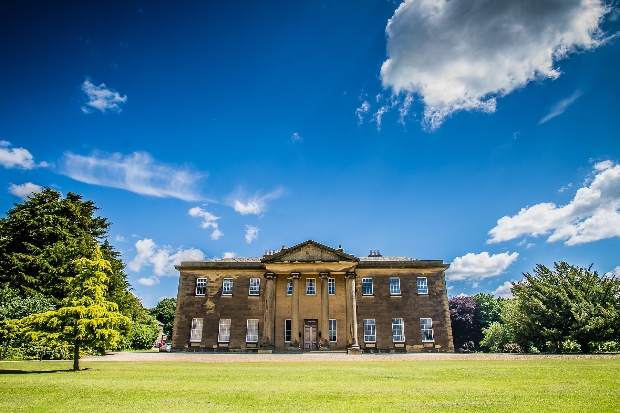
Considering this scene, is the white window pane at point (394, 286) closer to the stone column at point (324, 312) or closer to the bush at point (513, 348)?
the stone column at point (324, 312)

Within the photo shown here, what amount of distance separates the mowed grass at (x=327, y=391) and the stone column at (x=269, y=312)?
15.7 meters

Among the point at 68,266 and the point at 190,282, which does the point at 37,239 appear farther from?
the point at 190,282

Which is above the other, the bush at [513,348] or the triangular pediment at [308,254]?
the triangular pediment at [308,254]

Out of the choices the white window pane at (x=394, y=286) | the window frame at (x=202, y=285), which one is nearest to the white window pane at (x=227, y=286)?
the window frame at (x=202, y=285)

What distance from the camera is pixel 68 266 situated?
27891 mm

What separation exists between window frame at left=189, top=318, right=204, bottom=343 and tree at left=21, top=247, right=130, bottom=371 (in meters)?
15.0

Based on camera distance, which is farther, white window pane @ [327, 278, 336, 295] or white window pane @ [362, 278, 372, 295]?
white window pane @ [362, 278, 372, 295]

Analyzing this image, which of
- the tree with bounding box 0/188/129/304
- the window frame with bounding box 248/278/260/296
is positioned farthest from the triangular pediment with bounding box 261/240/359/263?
the tree with bounding box 0/188/129/304

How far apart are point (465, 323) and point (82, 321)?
173 feet

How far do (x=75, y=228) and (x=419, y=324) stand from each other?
30.3 metres

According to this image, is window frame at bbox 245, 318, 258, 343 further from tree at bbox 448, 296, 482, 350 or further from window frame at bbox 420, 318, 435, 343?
tree at bbox 448, 296, 482, 350

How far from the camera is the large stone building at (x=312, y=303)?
29.9m

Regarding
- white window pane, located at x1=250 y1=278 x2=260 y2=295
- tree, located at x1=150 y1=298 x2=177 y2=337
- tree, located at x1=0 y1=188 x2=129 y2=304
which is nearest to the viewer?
tree, located at x1=0 y1=188 x2=129 y2=304

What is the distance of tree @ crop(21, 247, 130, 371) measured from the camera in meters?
15.5
